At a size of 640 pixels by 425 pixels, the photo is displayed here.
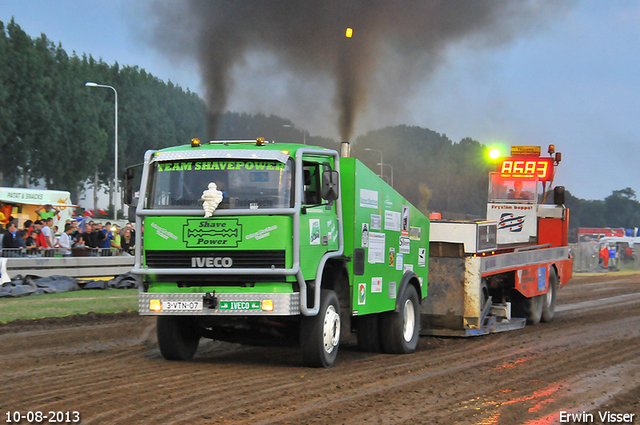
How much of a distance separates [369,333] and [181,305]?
10.9ft

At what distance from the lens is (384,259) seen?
1016 centimetres

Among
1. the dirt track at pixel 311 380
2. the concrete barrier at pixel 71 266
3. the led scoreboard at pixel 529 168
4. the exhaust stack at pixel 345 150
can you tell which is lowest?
the dirt track at pixel 311 380

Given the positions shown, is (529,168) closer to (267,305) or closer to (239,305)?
(267,305)

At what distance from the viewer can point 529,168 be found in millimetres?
17375

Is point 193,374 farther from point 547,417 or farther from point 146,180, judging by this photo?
point 547,417

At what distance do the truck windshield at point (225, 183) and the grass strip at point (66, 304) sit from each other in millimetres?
6070

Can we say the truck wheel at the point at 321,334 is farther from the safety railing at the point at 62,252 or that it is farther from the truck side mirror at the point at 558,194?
the safety railing at the point at 62,252

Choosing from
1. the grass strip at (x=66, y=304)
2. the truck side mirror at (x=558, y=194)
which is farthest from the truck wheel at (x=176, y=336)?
the truck side mirror at (x=558, y=194)

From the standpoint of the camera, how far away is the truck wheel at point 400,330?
10.5 metres

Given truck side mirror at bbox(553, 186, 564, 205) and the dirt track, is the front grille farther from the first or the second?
truck side mirror at bbox(553, 186, 564, 205)

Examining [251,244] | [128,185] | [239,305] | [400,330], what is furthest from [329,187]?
[400,330]

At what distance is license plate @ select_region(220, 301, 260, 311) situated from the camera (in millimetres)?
8219

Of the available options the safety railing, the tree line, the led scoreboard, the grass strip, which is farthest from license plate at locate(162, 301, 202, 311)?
the tree line

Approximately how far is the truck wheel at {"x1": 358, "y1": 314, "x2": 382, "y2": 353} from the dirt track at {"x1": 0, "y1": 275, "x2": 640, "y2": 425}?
25 cm
